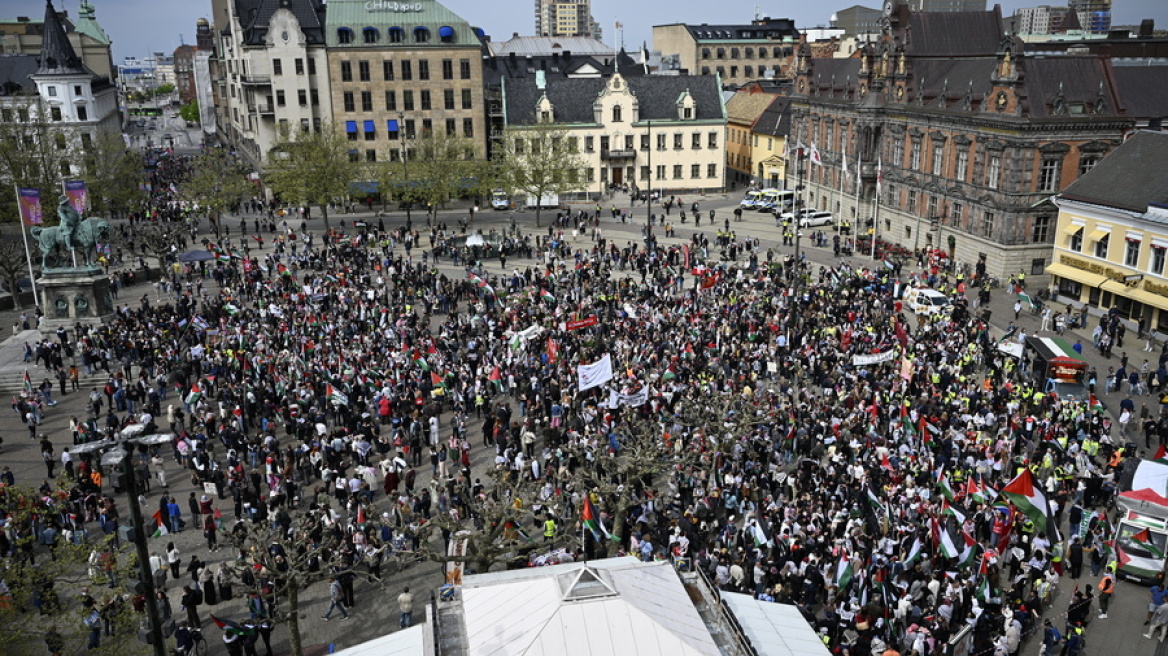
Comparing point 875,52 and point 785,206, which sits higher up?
point 875,52

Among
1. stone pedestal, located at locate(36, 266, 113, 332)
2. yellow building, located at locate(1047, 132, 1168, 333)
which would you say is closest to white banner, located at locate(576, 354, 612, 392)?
stone pedestal, located at locate(36, 266, 113, 332)

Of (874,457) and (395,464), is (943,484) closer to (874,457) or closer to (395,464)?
(874,457)

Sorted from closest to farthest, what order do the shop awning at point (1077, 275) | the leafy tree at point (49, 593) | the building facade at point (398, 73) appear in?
the leafy tree at point (49, 593)
the shop awning at point (1077, 275)
the building facade at point (398, 73)

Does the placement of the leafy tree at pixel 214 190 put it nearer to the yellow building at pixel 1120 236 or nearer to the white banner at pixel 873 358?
the white banner at pixel 873 358

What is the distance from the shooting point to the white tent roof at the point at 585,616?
11258 millimetres

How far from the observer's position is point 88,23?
134125 mm

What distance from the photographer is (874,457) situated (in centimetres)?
2681

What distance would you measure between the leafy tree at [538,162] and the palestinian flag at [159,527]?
47.1 metres

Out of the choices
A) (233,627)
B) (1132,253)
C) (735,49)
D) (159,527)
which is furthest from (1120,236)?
(735,49)

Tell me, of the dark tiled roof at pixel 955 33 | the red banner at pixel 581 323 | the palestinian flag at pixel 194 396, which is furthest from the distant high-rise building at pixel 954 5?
the palestinian flag at pixel 194 396

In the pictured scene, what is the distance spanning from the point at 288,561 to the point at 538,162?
55922mm

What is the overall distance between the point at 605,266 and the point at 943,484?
1176 inches

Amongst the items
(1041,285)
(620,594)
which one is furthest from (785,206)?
(620,594)

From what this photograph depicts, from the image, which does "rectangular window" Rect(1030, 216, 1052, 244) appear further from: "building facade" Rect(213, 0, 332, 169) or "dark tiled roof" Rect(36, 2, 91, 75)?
"dark tiled roof" Rect(36, 2, 91, 75)
